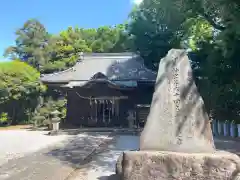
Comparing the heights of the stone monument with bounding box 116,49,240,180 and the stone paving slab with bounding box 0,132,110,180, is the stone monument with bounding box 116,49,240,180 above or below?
above

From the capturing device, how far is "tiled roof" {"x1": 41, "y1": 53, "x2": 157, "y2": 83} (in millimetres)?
18719

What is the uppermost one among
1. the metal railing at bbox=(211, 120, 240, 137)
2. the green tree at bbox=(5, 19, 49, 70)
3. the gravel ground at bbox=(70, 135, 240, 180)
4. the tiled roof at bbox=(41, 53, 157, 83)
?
the green tree at bbox=(5, 19, 49, 70)

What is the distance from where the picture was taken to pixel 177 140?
4.30 metres

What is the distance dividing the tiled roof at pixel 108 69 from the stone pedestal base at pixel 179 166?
13567 millimetres

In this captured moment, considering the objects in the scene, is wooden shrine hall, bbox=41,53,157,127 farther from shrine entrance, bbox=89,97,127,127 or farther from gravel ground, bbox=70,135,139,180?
gravel ground, bbox=70,135,139,180

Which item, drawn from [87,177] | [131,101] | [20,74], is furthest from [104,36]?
[87,177]

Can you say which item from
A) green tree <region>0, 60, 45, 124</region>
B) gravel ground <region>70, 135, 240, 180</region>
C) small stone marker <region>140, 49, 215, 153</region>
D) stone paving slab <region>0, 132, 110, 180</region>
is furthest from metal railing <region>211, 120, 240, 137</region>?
green tree <region>0, 60, 45, 124</region>

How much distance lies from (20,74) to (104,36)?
1761 centimetres

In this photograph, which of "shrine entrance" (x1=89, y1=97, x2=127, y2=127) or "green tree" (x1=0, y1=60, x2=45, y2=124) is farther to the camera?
"green tree" (x1=0, y1=60, x2=45, y2=124)

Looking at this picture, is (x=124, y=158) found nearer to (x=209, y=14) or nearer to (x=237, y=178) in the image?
(x=237, y=178)

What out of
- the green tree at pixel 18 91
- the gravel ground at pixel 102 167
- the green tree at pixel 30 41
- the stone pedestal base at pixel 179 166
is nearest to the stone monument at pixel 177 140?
the stone pedestal base at pixel 179 166

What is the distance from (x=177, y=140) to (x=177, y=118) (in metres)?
0.38

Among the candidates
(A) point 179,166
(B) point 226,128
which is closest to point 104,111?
(B) point 226,128

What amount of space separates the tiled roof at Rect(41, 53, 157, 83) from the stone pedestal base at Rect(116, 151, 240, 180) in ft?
44.5
